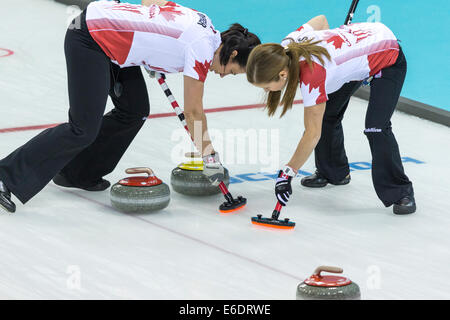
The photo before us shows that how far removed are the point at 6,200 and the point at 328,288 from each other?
164 centimetres

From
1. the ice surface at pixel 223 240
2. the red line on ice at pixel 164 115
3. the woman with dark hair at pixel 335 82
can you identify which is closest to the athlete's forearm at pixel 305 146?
the woman with dark hair at pixel 335 82

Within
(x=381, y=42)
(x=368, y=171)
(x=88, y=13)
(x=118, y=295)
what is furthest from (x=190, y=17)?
(x=368, y=171)

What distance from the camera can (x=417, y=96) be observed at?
6.93 metres

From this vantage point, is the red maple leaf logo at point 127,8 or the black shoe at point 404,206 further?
the black shoe at point 404,206

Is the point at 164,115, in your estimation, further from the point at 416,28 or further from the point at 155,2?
the point at 416,28

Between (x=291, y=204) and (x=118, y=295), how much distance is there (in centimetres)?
140

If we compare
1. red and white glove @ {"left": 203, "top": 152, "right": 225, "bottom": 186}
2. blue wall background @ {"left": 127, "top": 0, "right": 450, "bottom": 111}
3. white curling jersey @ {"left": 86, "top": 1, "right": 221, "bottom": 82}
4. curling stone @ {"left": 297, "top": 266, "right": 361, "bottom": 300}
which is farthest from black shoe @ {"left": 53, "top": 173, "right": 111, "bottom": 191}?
blue wall background @ {"left": 127, "top": 0, "right": 450, "bottom": 111}

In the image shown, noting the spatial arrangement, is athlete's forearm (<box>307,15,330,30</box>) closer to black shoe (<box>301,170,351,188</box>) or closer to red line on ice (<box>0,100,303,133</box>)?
black shoe (<box>301,170,351,188</box>)

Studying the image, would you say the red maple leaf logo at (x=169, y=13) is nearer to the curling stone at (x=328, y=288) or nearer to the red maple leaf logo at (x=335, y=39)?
the red maple leaf logo at (x=335, y=39)

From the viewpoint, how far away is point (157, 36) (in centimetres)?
363

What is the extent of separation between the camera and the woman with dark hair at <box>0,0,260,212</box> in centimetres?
362

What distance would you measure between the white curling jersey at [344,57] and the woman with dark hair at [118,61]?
27 cm

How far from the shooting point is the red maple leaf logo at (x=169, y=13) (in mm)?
3650
